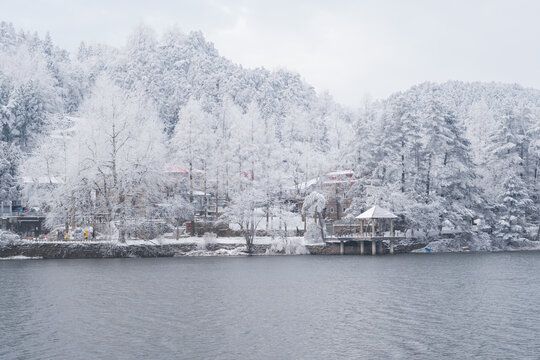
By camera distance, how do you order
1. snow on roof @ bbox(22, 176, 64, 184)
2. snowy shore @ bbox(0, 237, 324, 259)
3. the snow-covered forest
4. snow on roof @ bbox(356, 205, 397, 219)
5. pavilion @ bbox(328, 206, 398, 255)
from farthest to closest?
snow on roof @ bbox(22, 176, 64, 184) → pavilion @ bbox(328, 206, 398, 255) → snow on roof @ bbox(356, 205, 397, 219) → the snow-covered forest → snowy shore @ bbox(0, 237, 324, 259)

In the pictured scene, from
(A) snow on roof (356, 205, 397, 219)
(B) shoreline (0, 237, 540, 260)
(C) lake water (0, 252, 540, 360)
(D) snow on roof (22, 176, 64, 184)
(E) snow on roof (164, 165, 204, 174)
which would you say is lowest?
(C) lake water (0, 252, 540, 360)

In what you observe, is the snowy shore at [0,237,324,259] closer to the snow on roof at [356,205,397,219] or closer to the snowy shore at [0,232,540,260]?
the snowy shore at [0,232,540,260]

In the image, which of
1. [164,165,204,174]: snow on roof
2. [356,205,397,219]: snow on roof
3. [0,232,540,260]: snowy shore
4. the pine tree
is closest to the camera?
[0,232,540,260]: snowy shore

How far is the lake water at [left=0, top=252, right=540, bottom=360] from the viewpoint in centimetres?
1555

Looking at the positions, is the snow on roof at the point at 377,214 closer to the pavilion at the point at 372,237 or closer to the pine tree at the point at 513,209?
the pavilion at the point at 372,237

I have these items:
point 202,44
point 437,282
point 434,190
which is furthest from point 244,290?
point 202,44

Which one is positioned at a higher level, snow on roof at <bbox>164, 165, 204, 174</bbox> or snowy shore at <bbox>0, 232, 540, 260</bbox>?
snow on roof at <bbox>164, 165, 204, 174</bbox>

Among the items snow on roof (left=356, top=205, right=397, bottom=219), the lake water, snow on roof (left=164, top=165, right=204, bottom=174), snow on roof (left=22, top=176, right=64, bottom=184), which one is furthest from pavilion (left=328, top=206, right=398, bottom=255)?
snow on roof (left=22, top=176, right=64, bottom=184)

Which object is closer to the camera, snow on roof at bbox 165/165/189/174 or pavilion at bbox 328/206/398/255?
pavilion at bbox 328/206/398/255

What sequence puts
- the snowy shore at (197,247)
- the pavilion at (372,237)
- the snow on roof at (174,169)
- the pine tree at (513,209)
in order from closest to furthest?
the snowy shore at (197,247) → the pavilion at (372,237) → the pine tree at (513,209) → the snow on roof at (174,169)

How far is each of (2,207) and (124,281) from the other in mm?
40266

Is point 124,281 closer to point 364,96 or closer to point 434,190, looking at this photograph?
point 434,190

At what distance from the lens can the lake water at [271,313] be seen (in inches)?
612

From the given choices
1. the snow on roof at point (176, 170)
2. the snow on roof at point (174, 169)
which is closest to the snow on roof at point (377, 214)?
the snow on roof at point (176, 170)
